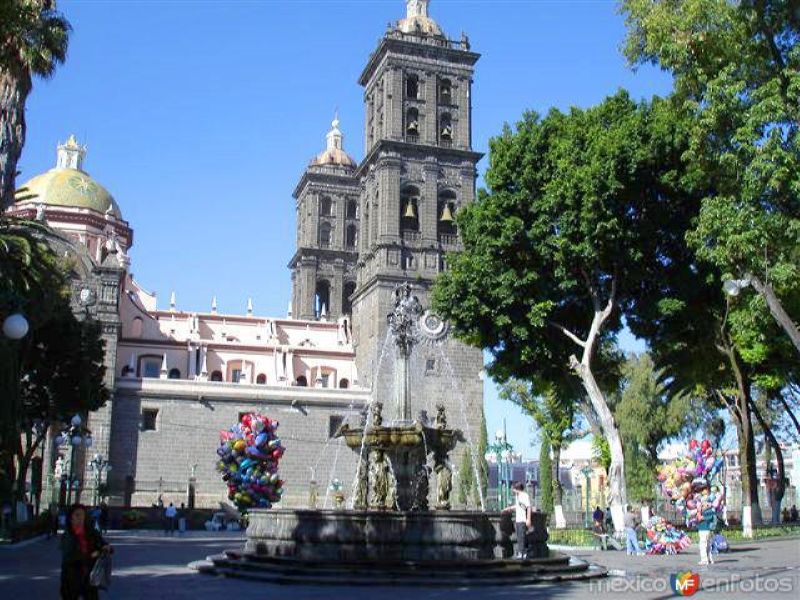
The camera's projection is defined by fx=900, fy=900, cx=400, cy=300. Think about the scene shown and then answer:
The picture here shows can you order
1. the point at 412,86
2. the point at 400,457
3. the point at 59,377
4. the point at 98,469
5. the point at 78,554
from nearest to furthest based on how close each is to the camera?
the point at 78,554 < the point at 400,457 < the point at 59,377 < the point at 98,469 < the point at 412,86

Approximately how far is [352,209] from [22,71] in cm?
5033

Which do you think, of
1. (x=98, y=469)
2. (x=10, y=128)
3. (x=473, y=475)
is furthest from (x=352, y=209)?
(x=10, y=128)

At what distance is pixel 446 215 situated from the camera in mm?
51656

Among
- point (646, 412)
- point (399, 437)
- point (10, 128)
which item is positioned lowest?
point (399, 437)

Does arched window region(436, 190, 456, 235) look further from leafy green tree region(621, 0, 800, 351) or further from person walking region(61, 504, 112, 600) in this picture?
person walking region(61, 504, 112, 600)

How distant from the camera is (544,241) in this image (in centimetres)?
2294

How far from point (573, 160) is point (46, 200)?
142 feet

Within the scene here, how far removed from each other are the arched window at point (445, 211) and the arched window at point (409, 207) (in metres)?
1.27

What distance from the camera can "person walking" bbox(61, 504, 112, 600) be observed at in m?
8.45

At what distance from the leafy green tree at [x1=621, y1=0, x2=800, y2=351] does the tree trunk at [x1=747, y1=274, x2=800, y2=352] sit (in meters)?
0.02

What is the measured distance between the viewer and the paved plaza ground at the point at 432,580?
438 inches

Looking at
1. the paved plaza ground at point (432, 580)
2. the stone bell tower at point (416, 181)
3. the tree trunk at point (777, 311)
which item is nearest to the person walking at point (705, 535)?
the paved plaza ground at point (432, 580)

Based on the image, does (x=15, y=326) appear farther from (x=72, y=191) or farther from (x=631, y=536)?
(x=72, y=191)

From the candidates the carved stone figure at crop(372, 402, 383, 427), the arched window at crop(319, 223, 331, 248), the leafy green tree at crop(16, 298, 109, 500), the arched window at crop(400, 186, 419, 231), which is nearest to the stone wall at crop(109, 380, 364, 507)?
the arched window at crop(400, 186, 419, 231)
